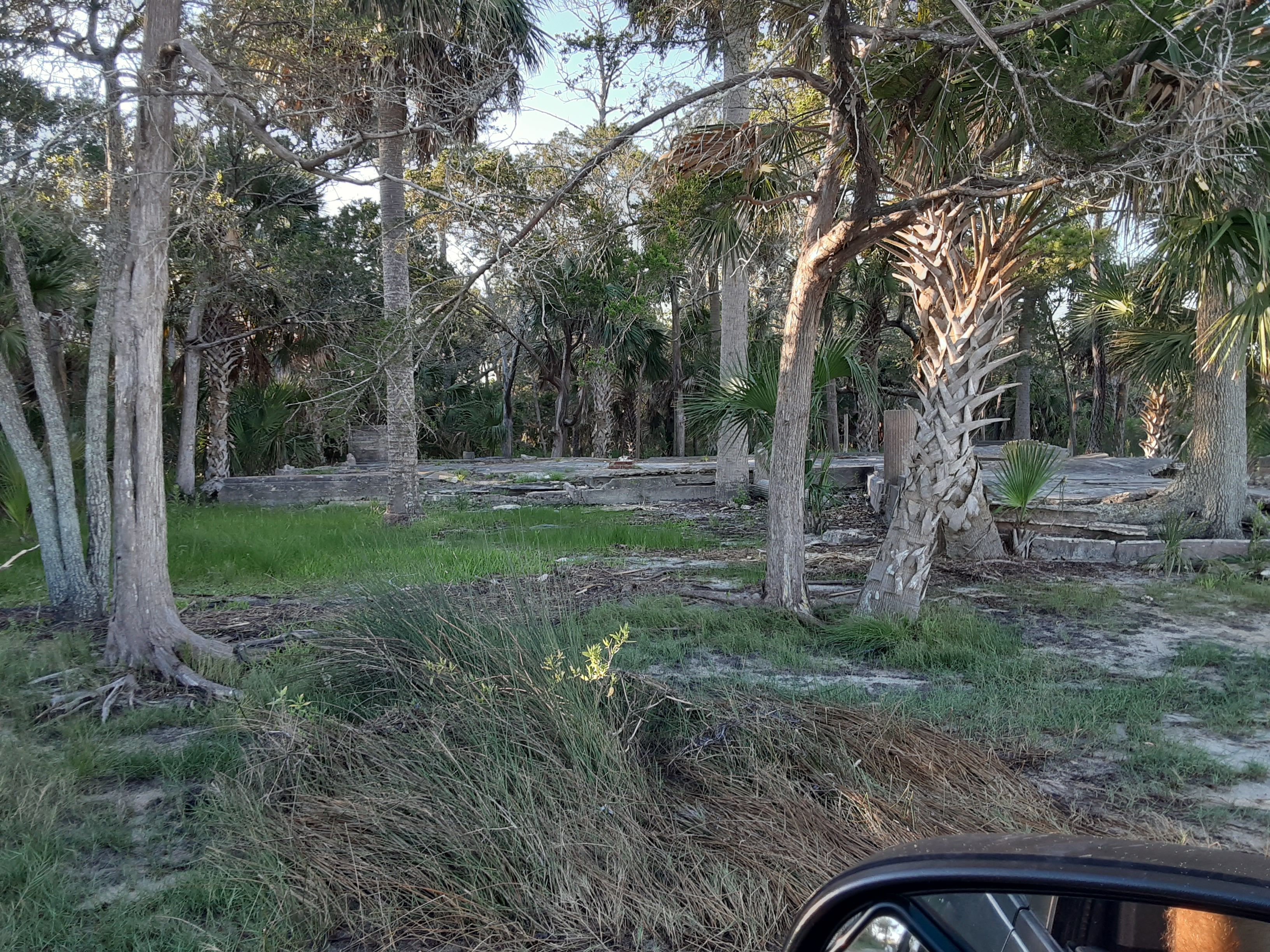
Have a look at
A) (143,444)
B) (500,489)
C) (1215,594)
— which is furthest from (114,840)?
(500,489)

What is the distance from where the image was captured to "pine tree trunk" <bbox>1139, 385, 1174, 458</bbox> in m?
24.3

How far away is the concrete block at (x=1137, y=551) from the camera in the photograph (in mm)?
9812

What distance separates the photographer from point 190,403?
16.9m

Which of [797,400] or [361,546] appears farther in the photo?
[361,546]

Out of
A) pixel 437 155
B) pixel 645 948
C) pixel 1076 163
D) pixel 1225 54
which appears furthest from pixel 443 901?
pixel 437 155

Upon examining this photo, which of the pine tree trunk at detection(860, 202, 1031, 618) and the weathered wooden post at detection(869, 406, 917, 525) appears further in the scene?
the weathered wooden post at detection(869, 406, 917, 525)

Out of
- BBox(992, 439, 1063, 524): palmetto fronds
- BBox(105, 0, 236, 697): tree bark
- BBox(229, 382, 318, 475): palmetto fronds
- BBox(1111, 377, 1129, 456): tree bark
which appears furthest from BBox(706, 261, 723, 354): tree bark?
BBox(105, 0, 236, 697): tree bark

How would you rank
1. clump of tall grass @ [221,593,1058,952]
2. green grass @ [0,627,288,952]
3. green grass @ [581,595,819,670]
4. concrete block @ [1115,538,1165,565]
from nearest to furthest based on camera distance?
green grass @ [0,627,288,952]
clump of tall grass @ [221,593,1058,952]
green grass @ [581,595,819,670]
concrete block @ [1115,538,1165,565]

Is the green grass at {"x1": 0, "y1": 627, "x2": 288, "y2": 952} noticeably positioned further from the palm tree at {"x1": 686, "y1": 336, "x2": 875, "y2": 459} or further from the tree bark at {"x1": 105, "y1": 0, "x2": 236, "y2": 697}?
the palm tree at {"x1": 686, "y1": 336, "x2": 875, "y2": 459}

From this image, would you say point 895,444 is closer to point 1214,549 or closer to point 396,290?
point 1214,549

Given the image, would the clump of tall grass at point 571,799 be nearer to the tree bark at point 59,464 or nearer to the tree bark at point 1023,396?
the tree bark at point 59,464

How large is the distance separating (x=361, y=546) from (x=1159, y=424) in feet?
74.6

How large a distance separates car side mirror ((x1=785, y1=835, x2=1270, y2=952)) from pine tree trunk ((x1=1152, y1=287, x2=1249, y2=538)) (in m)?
10.4

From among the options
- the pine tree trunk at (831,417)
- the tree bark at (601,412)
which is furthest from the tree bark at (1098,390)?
the tree bark at (601,412)
